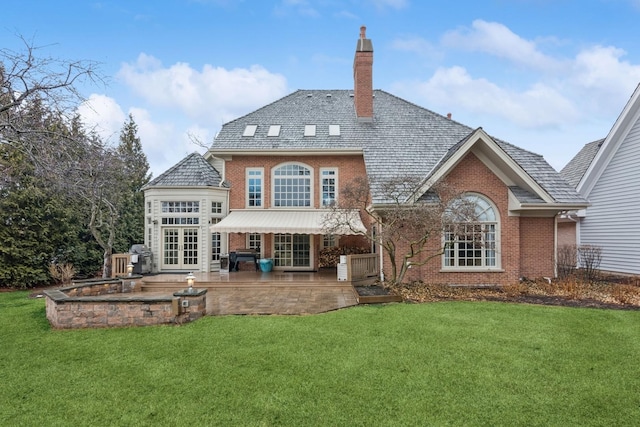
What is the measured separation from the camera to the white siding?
67.8 feet

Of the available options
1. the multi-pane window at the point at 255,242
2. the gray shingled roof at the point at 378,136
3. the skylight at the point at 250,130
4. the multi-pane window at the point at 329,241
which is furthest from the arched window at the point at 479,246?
the skylight at the point at 250,130

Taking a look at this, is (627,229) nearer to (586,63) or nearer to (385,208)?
(586,63)

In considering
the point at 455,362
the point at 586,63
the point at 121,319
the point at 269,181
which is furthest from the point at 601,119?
the point at 121,319

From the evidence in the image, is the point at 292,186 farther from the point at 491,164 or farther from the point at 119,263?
the point at 491,164

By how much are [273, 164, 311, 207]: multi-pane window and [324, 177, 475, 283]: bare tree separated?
16.1 ft

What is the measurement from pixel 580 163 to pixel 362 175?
1980cm

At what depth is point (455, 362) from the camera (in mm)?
7973

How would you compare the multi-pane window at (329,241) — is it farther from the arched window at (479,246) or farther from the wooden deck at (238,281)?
the arched window at (479,246)

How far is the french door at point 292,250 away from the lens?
2356 centimetres

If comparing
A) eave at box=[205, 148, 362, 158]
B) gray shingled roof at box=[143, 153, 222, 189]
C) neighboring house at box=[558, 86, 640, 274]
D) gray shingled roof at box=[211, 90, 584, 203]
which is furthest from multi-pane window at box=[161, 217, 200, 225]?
neighboring house at box=[558, 86, 640, 274]

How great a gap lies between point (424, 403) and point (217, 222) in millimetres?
19303

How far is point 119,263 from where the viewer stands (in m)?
20.9

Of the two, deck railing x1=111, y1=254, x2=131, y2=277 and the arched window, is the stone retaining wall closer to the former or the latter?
deck railing x1=111, y1=254, x2=131, y2=277

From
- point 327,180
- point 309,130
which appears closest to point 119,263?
point 327,180
